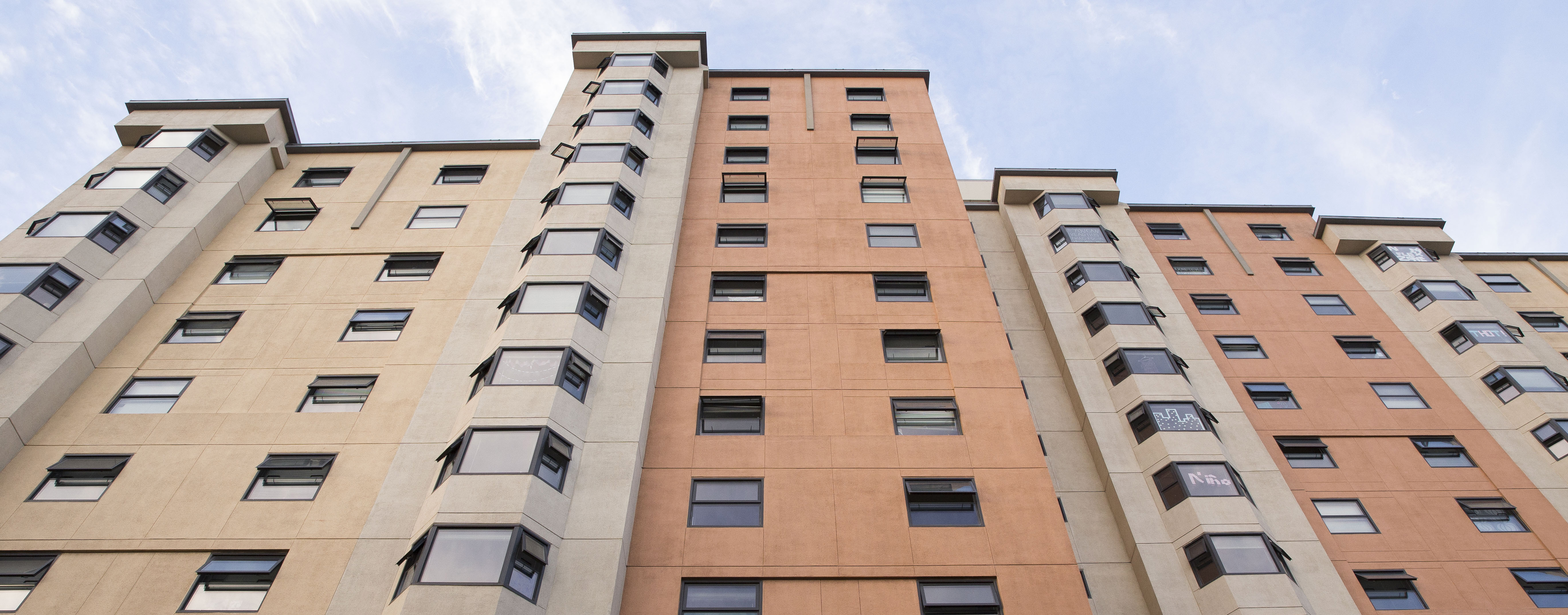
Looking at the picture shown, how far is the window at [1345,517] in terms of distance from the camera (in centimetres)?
2630

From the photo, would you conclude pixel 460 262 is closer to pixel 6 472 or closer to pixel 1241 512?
pixel 6 472

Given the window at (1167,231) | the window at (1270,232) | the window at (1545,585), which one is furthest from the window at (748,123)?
the window at (1545,585)

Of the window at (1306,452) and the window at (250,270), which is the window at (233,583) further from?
the window at (1306,452)

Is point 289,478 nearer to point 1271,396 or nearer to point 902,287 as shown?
point 902,287

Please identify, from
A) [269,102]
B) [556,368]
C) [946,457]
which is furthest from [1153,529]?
[269,102]

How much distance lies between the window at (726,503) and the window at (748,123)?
20602mm

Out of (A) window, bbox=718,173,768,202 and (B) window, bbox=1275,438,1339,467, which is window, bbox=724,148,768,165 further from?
(B) window, bbox=1275,438,1339,467

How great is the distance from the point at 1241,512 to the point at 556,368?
20.3 m

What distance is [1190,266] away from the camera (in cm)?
3803

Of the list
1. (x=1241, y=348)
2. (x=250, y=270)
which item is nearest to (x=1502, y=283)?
(x=1241, y=348)

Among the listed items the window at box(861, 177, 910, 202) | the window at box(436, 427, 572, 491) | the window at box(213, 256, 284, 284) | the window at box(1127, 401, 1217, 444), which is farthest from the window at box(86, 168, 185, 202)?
the window at box(1127, 401, 1217, 444)

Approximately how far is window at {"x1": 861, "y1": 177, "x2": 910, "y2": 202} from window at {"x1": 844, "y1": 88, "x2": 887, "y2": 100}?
329 inches

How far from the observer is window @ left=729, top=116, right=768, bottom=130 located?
37.9 m

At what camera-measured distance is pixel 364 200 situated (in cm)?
3247
